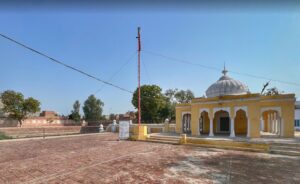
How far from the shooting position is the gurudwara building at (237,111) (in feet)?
49.5

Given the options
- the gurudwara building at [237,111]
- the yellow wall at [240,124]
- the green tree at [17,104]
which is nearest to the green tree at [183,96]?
the gurudwara building at [237,111]

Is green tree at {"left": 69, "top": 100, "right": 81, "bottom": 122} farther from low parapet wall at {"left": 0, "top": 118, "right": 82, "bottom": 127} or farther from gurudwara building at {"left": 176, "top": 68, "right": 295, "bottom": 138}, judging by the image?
gurudwara building at {"left": 176, "top": 68, "right": 295, "bottom": 138}

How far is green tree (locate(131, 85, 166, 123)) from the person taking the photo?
37.6 meters

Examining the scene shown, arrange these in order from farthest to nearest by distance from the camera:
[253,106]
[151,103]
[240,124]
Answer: [151,103], [240,124], [253,106]

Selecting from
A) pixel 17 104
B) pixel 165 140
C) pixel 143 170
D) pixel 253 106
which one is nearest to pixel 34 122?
pixel 17 104

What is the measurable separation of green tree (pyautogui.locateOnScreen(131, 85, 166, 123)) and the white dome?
17529 millimetres

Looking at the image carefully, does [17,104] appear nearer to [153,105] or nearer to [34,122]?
[34,122]

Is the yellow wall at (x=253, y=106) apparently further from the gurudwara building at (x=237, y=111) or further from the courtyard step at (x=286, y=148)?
the courtyard step at (x=286, y=148)

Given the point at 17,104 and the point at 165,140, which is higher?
the point at 17,104

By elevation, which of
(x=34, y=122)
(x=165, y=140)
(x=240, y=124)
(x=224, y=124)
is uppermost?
(x=240, y=124)

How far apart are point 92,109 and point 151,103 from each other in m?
26.9

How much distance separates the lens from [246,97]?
15328 mm

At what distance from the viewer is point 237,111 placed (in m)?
17.6

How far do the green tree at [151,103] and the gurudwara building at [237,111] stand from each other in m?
14.2
